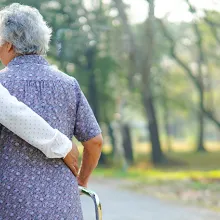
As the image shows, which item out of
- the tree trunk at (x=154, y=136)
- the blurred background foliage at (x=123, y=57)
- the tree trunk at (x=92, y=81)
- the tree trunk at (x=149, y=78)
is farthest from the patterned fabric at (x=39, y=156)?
the tree trunk at (x=154, y=136)

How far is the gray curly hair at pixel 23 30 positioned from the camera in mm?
3393

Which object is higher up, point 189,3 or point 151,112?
point 189,3

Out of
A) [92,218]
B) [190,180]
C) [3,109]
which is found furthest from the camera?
[190,180]

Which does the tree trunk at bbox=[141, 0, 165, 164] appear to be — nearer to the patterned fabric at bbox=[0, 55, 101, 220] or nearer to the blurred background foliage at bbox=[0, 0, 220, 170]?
the blurred background foliage at bbox=[0, 0, 220, 170]

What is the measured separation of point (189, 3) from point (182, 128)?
2968 inches

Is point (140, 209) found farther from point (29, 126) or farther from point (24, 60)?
point (29, 126)

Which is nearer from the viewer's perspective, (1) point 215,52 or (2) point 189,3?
(2) point 189,3

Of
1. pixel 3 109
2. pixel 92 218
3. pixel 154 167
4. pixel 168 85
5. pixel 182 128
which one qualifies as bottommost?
pixel 182 128

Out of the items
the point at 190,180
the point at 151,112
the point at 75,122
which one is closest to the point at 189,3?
the point at 190,180

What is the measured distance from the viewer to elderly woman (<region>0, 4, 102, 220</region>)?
329cm

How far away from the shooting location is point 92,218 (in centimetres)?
979

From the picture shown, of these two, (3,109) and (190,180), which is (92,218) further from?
(190,180)

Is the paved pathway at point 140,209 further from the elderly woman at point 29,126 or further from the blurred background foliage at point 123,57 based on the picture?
the elderly woman at point 29,126

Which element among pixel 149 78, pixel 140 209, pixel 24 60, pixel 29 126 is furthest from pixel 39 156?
pixel 149 78
